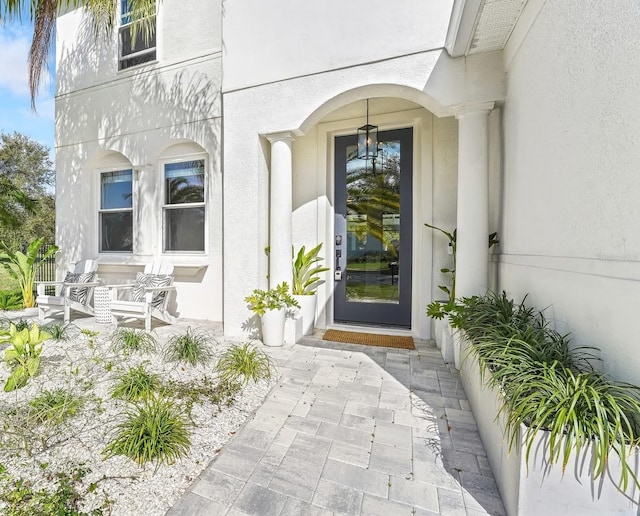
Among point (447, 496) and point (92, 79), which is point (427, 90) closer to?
point (447, 496)

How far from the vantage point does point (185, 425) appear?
2.21 metres

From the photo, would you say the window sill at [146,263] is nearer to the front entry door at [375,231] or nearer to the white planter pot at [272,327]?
the white planter pot at [272,327]

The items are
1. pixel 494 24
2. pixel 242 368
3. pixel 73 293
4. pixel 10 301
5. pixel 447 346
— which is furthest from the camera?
pixel 10 301

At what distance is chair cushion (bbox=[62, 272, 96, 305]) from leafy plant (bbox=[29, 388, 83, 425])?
3379mm

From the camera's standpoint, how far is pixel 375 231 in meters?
4.73

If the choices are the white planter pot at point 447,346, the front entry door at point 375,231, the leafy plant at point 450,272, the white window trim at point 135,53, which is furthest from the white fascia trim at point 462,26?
the white window trim at point 135,53

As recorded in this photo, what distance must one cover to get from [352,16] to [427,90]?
134 cm

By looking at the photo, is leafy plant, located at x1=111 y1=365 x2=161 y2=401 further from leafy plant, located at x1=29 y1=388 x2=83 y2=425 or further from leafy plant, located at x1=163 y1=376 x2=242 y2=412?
leafy plant, located at x1=29 y1=388 x2=83 y2=425

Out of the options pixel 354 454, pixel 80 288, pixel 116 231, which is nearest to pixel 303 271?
pixel 354 454

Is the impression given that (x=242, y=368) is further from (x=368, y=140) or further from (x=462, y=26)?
(x=462, y=26)

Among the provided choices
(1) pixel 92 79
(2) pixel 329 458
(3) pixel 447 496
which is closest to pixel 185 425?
(2) pixel 329 458

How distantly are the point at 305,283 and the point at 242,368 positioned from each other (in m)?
1.68

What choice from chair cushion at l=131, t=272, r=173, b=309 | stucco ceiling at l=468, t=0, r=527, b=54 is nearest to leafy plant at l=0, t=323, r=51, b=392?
chair cushion at l=131, t=272, r=173, b=309

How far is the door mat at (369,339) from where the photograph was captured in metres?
4.14
